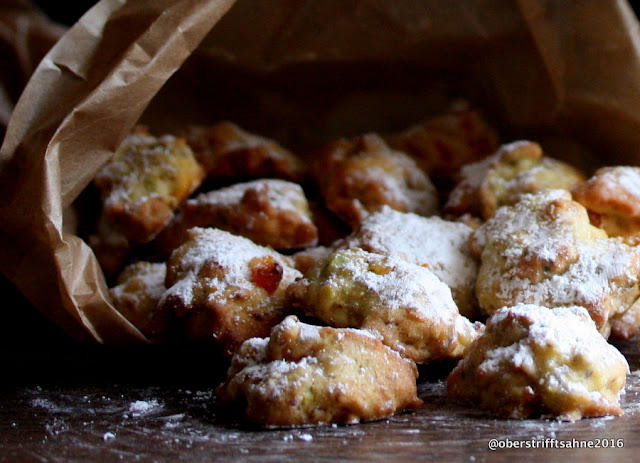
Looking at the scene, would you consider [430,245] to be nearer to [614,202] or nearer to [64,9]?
[614,202]

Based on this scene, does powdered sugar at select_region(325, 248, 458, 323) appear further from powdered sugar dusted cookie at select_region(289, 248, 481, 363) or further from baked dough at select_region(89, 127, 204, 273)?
baked dough at select_region(89, 127, 204, 273)

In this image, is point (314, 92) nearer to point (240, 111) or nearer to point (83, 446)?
point (240, 111)

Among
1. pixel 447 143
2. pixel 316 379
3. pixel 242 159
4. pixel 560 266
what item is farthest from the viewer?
pixel 447 143

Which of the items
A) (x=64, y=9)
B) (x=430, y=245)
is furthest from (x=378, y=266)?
(x=64, y=9)

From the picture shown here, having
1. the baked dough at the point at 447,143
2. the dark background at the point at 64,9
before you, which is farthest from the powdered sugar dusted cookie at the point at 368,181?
the dark background at the point at 64,9

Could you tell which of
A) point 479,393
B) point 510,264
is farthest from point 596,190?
point 479,393

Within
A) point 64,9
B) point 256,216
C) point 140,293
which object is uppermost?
point 64,9
